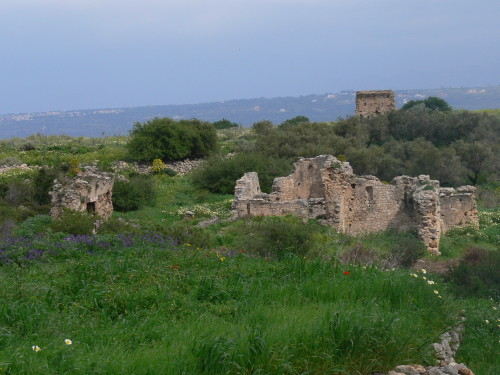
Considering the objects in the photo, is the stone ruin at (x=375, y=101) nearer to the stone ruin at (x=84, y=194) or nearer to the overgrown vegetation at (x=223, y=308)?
the stone ruin at (x=84, y=194)

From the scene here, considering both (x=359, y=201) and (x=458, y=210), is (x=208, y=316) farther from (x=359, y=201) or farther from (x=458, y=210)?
(x=458, y=210)

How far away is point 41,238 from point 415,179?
13.0 metres

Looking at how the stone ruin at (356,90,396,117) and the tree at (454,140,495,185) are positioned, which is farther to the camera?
the stone ruin at (356,90,396,117)

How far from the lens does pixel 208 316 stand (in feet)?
22.7

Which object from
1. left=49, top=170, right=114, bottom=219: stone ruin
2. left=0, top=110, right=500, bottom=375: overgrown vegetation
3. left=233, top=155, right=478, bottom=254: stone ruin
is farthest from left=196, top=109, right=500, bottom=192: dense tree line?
left=0, top=110, right=500, bottom=375: overgrown vegetation

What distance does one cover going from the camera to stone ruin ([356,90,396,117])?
5891cm

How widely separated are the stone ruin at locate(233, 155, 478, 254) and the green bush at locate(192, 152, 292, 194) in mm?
5748

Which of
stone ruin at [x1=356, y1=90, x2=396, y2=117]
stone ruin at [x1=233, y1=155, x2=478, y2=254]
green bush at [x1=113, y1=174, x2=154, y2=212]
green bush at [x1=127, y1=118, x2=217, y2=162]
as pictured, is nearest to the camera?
stone ruin at [x1=233, y1=155, x2=478, y2=254]

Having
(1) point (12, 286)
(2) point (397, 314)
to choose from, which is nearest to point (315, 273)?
(2) point (397, 314)

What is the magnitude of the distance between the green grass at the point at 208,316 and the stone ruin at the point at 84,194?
32.7ft

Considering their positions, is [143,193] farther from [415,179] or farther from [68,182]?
[415,179]

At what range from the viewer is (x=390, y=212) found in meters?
20.6

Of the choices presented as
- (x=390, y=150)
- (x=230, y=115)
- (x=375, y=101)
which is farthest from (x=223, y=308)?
(x=230, y=115)

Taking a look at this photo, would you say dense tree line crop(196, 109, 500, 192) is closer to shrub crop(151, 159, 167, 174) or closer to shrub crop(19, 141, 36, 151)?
shrub crop(151, 159, 167, 174)
